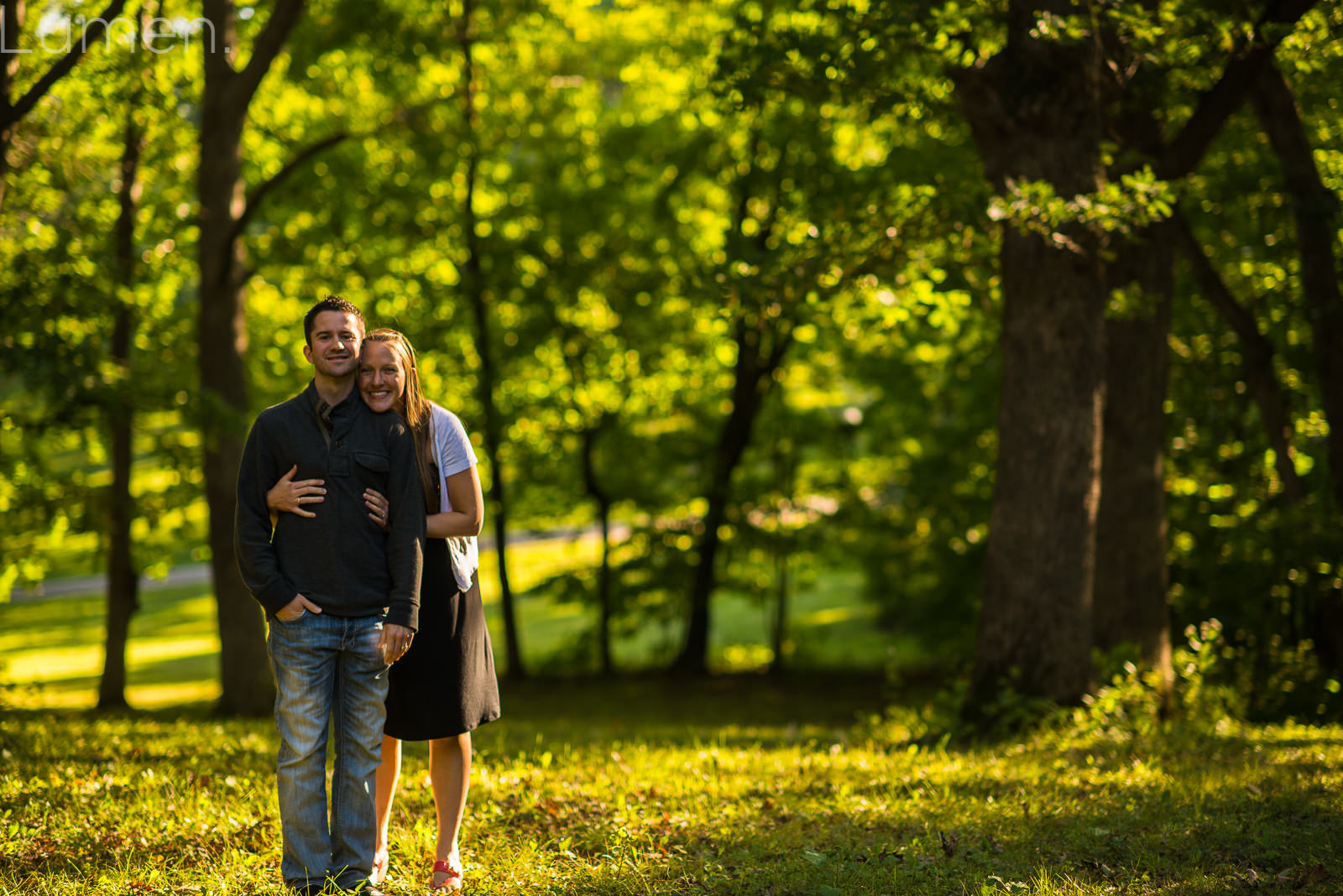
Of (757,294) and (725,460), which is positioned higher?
(757,294)

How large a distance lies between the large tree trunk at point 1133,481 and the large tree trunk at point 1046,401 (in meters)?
1.61

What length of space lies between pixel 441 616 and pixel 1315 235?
393 inches

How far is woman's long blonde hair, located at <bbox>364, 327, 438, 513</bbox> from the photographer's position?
13.5 ft

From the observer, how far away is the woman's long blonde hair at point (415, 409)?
4.12 metres

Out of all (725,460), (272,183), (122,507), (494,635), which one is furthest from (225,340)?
(494,635)

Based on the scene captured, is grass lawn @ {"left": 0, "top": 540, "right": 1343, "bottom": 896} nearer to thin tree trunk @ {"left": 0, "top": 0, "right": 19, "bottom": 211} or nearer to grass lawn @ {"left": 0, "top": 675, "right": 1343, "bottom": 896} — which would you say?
grass lawn @ {"left": 0, "top": 675, "right": 1343, "bottom": 896}

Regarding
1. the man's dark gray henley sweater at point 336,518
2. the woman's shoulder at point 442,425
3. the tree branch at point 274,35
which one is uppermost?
the tree branch at point 274,35

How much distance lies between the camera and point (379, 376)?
408cm

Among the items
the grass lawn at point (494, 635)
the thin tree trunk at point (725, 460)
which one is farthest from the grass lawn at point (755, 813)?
the thin tree trunk at point (725, 460)

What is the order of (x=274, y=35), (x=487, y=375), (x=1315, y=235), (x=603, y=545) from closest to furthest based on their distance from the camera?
1. (x=274, y=35)
2. (x=1315, y=235)
3. (x=487, y=375)
4. (x=603, y=545)

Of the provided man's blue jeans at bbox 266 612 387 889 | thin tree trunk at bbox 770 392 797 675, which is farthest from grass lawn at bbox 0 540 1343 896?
thin tree trunk at bbox 770 392 797 675

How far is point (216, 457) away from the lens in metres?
11.9

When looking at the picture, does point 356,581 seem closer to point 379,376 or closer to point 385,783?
point 379,376

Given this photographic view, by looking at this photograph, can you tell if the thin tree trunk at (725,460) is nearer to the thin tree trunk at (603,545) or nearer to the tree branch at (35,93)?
the thin tree trunk at (603,545)
